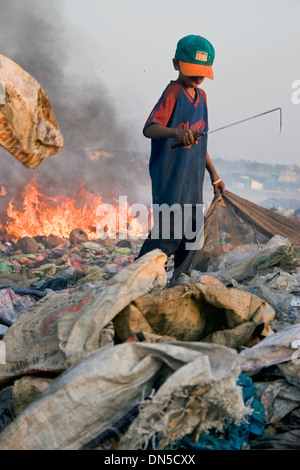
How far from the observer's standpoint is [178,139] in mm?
3574

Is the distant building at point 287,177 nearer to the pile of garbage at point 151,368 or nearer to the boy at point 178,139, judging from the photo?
the boy at point 178,139

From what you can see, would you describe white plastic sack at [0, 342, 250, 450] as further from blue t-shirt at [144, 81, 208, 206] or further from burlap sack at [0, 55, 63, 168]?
blue t-shirt at [144, 81, 208, 206]

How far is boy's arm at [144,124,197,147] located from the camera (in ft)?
11.0

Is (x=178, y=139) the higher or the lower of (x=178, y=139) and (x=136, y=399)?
the higher

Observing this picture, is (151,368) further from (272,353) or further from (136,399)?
(272,353)

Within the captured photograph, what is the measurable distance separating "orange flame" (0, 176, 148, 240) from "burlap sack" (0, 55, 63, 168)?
7.19 metres

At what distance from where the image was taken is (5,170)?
1116cm

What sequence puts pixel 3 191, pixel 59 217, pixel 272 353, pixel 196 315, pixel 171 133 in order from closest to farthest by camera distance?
pixel 272 353, pixel 196 315, pixel 171 133, pixel 59 217, pixel 3 191

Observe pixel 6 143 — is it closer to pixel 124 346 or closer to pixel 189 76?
pixel 124 346

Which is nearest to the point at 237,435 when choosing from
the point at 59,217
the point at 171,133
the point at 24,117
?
the point at 24,117

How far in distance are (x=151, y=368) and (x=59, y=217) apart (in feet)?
30.2

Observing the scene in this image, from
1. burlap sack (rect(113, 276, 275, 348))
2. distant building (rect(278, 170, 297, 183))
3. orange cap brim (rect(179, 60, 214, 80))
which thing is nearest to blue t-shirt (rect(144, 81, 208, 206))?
orange cap brim (rect(179, 60, 214, 80))

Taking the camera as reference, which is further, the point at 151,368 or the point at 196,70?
the point at 196,70

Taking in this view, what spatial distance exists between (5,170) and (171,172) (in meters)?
8.20
